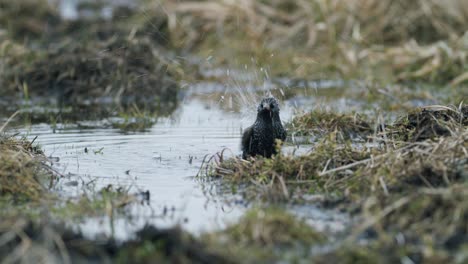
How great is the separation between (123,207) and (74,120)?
206 inches

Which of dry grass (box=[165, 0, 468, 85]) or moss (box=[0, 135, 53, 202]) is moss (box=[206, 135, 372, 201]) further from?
dry grass (box=[165, 0, 468, 85])

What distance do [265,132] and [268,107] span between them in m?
0.26

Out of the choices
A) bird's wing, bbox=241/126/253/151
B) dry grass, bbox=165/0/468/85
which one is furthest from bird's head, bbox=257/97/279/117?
dry grass, bbox=165/0/468/85

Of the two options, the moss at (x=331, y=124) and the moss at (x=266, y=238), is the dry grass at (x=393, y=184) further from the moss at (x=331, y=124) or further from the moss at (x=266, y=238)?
the moss at (x=331, y=124)

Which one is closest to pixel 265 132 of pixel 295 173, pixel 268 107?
pixel 268 107

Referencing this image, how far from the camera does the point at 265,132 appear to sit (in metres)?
8.41

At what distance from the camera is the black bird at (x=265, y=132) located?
842 cm

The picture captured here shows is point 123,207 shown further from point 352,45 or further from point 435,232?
point 352,45

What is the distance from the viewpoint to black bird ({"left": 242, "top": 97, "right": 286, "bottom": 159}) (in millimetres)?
8422

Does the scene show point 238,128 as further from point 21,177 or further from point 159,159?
point 21,177

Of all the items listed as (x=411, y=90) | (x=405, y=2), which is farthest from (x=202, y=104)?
(x=405, y=2)

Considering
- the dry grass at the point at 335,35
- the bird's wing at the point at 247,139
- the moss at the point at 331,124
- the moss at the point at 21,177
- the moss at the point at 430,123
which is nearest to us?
the moss at the point at 21,177

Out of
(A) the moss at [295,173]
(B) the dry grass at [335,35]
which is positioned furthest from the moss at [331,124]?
(B) the dry grass at [335,35]

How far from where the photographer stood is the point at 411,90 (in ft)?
41.9
